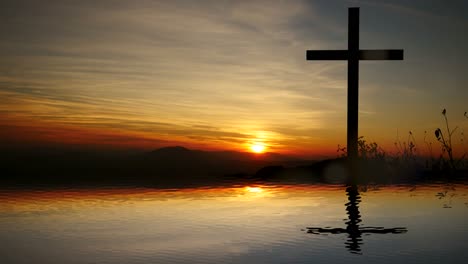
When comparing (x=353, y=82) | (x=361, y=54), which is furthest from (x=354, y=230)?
(x=361, y=54)

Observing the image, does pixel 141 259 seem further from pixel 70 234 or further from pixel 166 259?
pixel 70 234

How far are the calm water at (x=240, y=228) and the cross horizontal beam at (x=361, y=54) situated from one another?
233 inches

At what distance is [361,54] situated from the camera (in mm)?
20750

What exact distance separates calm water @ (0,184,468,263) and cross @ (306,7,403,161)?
4.06 m

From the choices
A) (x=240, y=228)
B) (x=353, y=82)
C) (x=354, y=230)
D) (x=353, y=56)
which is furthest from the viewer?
(x=353, y=56)

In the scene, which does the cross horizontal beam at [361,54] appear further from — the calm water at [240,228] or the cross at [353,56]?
the calm water at [240,228]

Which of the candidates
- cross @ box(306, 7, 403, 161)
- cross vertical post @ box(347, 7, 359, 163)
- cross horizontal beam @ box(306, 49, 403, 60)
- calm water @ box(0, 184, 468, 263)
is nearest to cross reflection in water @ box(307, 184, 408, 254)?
calm water @ box(0, 184, 468, 263)

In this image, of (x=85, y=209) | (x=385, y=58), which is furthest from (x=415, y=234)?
(x=385, y=58)

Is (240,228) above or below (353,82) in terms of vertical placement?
below

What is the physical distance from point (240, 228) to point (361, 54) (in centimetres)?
1240

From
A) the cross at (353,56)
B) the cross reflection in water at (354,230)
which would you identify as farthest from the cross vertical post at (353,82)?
the cross reflection in water at (354,230)

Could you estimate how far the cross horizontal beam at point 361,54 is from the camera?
67.4 ft

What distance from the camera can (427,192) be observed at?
16500 mm

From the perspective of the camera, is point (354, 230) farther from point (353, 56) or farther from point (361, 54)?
point (361, 54)
